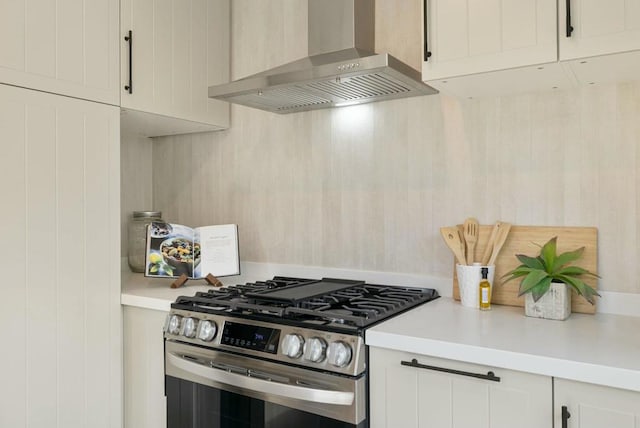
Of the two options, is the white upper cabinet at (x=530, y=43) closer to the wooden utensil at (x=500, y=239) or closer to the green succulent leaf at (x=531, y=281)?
the wooden utensil at (x=500, y=239)

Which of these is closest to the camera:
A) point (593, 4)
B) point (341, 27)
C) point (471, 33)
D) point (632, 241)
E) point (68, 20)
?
point (593, 4)

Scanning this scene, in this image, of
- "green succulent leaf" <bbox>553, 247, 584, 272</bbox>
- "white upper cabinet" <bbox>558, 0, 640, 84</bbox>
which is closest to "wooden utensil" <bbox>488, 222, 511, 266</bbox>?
"green succulent leaf" <bbox>553, 247, 584, 272</bbox>

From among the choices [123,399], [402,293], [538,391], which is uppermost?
[402,293]

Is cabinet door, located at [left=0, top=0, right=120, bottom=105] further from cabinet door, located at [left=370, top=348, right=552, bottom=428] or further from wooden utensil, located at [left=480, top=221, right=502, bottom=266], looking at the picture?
wooden utensil, located at [left=480, top=221, right=502, bottom=266]

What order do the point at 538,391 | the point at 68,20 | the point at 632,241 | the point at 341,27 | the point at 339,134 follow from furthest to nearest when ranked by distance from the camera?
the point at 339,134, the point at 341,27, the point at 68,20, the point at 632,241, the point at 538,391

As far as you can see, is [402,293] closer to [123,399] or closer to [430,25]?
[430,25]

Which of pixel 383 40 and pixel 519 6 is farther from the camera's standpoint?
pixel 383 40

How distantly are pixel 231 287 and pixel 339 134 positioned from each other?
0.80 m

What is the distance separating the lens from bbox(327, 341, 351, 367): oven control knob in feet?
4.63

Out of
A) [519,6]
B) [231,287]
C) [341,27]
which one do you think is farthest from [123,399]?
[519,6]

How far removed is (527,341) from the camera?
1310 millimetres

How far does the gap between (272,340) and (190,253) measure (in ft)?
A: 2.92

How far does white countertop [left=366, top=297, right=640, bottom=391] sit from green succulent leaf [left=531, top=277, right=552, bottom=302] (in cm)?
8

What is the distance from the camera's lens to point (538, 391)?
1.20 metres
